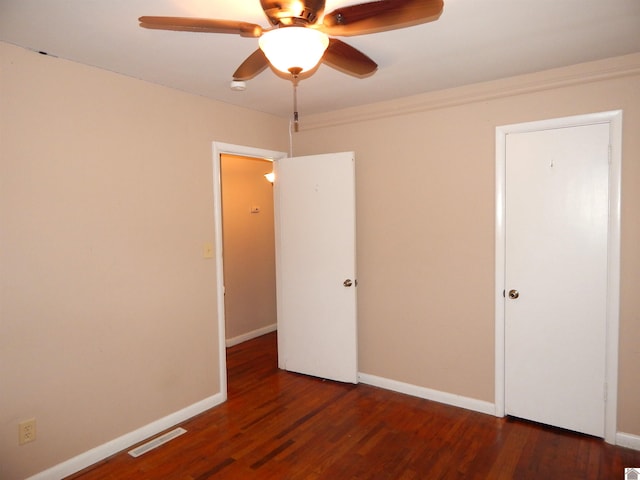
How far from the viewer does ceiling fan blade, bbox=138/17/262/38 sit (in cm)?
148

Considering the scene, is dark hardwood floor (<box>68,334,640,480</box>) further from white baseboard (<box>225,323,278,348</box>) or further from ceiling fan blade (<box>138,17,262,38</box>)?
ceiling fan blade (<box>138,17,262,38</box>)

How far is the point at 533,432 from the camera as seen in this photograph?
285cm

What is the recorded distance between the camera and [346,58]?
188 centimetres

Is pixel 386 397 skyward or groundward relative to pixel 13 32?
groundward

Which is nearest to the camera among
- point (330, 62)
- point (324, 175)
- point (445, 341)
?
point (330, 62)

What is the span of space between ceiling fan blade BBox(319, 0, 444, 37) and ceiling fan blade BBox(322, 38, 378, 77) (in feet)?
0.55

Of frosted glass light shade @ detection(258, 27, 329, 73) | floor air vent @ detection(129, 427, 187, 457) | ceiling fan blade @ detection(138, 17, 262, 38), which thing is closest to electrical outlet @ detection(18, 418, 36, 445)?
floor air vent @ detection(129, 427, 187, 457)

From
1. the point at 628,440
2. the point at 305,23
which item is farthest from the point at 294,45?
the point at 628,440

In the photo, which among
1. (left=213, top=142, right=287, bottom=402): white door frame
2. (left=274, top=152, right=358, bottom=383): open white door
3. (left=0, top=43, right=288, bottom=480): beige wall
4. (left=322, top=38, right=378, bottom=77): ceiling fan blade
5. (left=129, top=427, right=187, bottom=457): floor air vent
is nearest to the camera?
(left=322, top=38, right=378, bottom=77): ceiling fan blade

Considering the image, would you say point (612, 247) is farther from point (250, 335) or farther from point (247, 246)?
point (250, 335)

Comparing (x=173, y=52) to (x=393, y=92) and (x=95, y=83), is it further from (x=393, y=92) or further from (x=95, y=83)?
(x=393, y=92)

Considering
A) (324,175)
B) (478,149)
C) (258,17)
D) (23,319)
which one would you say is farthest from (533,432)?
(23,319)

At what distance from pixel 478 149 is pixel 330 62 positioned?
1.64m

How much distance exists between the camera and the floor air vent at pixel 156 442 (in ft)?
8.76
